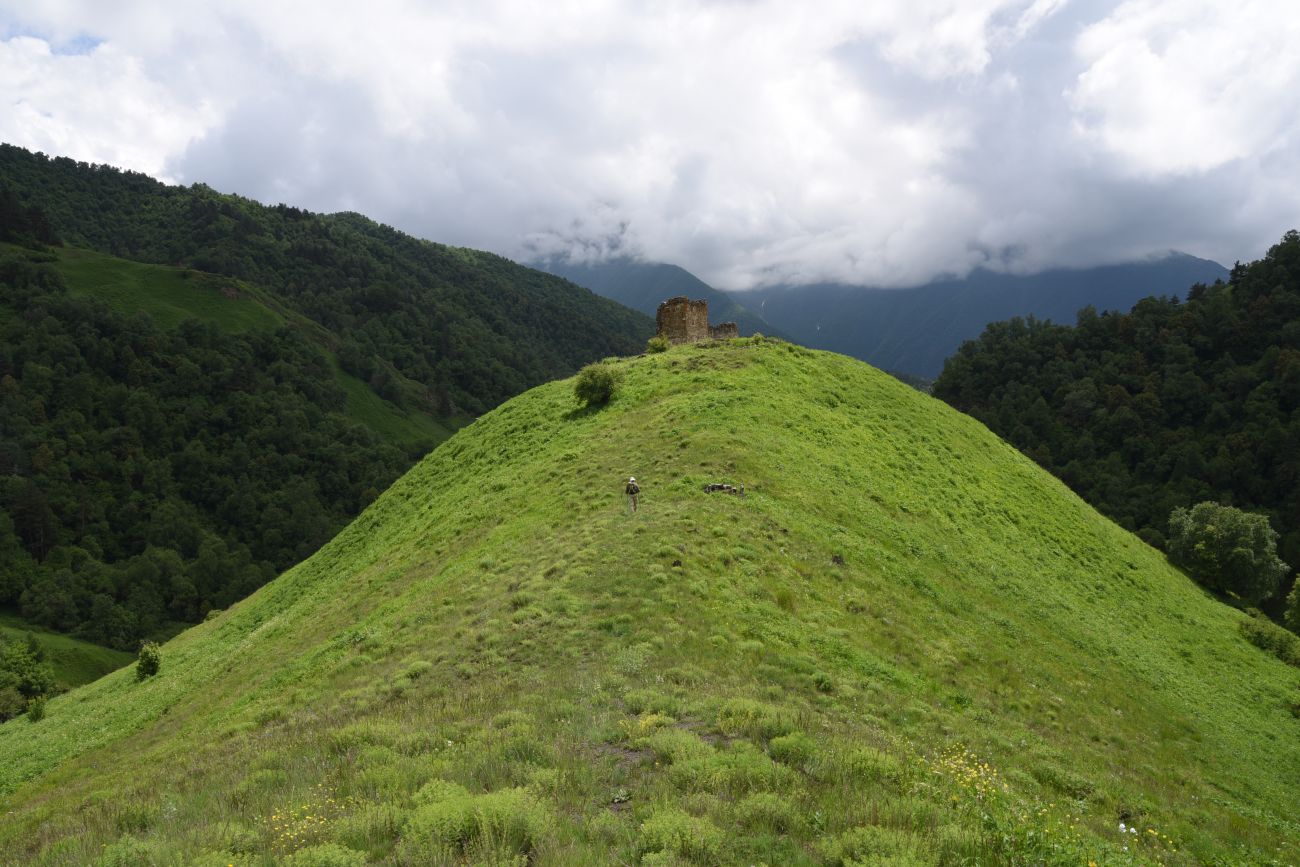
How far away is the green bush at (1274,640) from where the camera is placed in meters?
29.2

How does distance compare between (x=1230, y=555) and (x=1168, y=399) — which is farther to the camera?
(x=1168, y=399)

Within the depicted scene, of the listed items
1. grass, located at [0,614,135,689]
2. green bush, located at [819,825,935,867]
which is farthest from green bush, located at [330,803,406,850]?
grass, located at [0,614,135,689]

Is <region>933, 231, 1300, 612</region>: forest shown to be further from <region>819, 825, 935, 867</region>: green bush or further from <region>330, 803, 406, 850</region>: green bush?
<region>330, 803, 406, 850</region>: green bush

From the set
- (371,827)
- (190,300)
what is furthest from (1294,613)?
(190,300)

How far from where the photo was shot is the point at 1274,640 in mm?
30047

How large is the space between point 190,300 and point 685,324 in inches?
7289

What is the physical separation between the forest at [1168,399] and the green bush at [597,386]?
76.9 metres

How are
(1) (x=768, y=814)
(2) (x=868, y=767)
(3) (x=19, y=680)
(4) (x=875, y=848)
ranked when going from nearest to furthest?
(4) (x=875, y=848), (1) (x=768, y=814), (2) (x=868, y=767), (3) (x=19, y=680)

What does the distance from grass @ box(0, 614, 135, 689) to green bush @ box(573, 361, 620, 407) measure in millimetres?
81029

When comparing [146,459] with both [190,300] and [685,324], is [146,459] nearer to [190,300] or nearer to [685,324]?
[190,300]

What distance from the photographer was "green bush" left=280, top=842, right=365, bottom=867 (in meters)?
5.84

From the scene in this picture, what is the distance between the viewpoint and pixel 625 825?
6.55 m

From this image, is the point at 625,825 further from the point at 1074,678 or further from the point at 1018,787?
the point at 1074,678

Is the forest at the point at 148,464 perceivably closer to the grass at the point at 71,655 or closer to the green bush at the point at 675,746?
the grass at the point at 71,655
